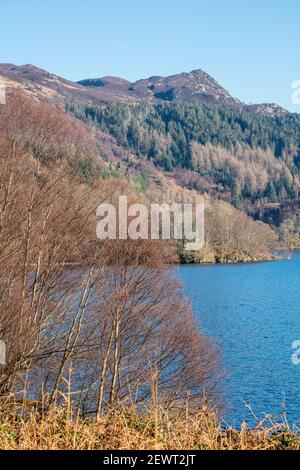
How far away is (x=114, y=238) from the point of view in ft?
47.1

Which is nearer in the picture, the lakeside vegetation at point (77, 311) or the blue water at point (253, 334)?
the lakeside vegetation at point (77, 311)

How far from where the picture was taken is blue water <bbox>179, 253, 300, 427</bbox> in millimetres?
18156

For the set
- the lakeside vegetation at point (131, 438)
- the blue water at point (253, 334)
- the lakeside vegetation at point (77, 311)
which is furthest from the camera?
the blue water at point (253, 334)

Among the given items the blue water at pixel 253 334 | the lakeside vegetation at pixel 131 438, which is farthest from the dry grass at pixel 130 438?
the blue water at pixel 253 334

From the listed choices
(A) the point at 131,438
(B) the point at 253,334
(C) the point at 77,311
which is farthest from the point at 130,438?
(B) the point at 253,334

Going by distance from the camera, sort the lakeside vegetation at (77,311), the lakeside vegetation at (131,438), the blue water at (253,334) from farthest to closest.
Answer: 1. the blue water at (253,334)
2. the lakeside vegetation at (77,311)
3. the lakeside vegetation at (131,438)

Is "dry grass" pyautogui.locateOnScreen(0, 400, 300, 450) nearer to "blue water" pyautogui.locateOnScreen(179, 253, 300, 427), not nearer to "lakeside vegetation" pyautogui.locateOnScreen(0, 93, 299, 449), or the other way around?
"lakeside vegetation" pyautogui.locateOnScreen(0, 93, 299, 449)

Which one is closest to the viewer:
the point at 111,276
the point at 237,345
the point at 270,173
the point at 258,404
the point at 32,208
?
the point at 32,208

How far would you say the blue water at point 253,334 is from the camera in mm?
18156

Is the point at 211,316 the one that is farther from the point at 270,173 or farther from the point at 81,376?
the point at 270,173

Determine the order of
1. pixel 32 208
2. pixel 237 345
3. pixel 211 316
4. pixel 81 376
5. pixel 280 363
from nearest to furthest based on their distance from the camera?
pixel 32 208, pixel 81 376, pixel 280 363, pixel 237 345, pixel 211 316

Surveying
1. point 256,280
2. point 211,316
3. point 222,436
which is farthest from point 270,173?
point 222,436

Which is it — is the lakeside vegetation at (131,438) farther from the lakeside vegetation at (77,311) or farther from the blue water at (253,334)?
the blue water at (253,334)
